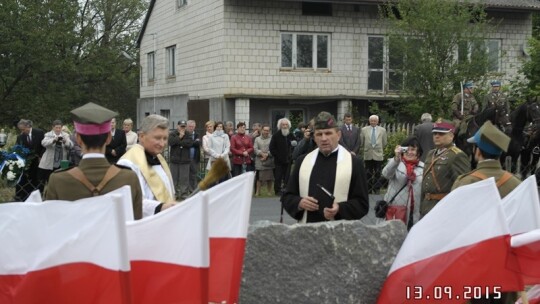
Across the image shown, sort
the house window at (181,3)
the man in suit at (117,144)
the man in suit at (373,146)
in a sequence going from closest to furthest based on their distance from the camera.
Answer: the man in suit at (117,144) < the man in suit at (373,146) < the house window at (181,3)

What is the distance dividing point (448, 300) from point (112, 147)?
1117cm

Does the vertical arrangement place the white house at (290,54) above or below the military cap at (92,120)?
above

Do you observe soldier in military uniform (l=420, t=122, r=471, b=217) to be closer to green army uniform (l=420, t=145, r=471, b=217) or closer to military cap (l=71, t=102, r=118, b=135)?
green army uniform (l=420, t=145, r=471, b=217)

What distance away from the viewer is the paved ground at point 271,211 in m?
13.1

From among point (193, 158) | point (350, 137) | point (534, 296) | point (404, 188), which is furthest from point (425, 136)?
point (534, 296)

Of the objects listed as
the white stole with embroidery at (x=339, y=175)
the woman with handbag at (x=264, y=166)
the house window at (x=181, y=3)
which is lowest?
the woman with handbag at (x=264, y=166)

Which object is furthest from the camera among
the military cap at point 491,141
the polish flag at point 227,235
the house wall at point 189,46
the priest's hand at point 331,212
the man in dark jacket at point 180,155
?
the house wall at point 189,46

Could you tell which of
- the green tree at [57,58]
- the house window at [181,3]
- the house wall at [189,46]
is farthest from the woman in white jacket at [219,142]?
the green tree at [57,58]

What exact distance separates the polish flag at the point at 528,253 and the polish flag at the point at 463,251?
65 millimetres

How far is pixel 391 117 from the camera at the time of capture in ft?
89.0

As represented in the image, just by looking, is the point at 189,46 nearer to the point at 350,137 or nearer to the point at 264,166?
the point at 264,166

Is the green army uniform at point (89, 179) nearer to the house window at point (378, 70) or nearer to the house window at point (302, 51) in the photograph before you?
the house window at point (302, 51)

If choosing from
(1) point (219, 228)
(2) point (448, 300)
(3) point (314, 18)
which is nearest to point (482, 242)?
(2) point (448, 300)

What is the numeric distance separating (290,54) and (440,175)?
2110 cm
